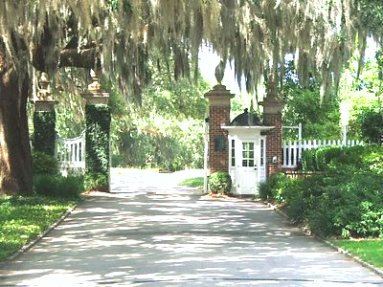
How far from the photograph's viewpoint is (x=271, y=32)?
15109 mm

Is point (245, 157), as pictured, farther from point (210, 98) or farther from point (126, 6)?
point (126, 6)

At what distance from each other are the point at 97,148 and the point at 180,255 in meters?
13.9

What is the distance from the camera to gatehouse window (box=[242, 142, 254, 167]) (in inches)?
910

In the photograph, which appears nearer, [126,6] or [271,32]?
[126,6]

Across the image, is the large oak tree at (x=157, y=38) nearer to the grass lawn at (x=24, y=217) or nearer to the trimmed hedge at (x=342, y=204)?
the grass lawn at (x=24, y=217)

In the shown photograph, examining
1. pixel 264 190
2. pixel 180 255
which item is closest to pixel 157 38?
pixel 180 255

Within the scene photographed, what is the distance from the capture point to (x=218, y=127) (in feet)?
77.3

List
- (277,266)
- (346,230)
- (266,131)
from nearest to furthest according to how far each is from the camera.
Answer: (277,266) < (346,230) < (266,131)

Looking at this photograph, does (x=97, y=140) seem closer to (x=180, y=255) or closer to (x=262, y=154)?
(x=262, y=154)

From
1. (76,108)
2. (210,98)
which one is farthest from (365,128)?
(76,108)

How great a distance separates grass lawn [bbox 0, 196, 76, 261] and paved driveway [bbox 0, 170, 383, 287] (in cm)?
31

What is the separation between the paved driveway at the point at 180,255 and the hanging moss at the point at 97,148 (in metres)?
6.56

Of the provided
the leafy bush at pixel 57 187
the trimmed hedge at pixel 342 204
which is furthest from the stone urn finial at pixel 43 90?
Result: the trimmed hedge at pixel 342 204

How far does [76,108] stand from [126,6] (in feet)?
63.8
